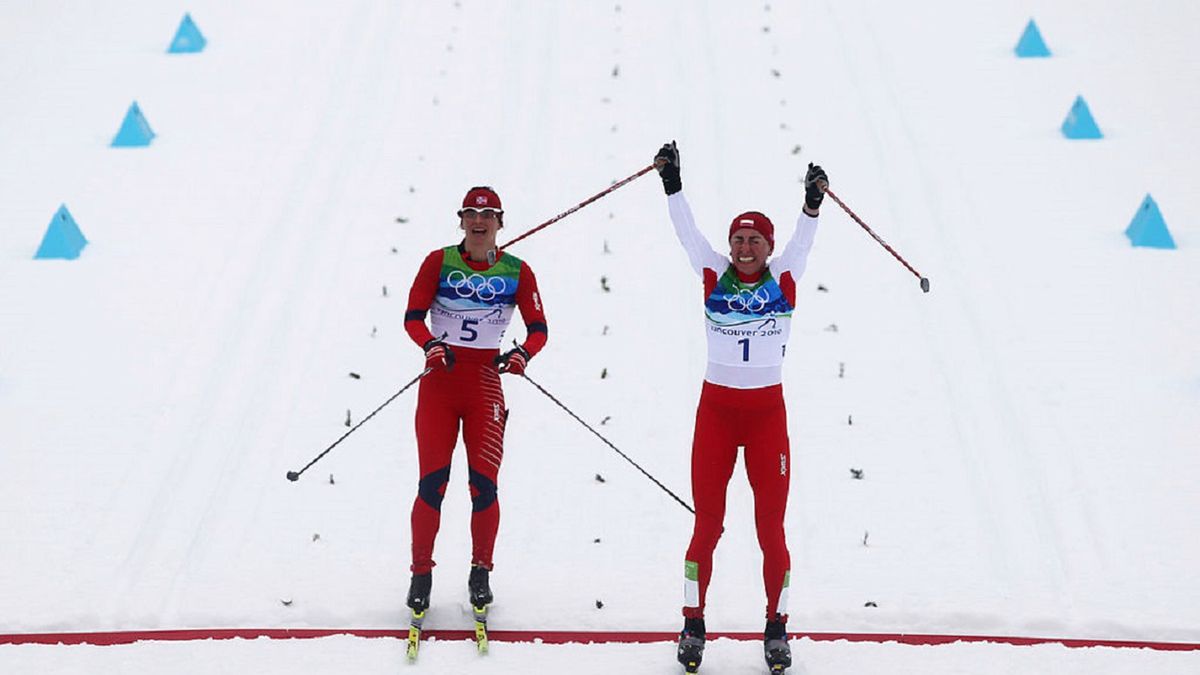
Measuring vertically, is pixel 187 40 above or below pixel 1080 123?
above

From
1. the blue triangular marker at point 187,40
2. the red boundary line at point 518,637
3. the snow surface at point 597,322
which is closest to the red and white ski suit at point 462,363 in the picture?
the red boundary line at point 518,637

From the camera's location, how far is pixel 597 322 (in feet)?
33.9

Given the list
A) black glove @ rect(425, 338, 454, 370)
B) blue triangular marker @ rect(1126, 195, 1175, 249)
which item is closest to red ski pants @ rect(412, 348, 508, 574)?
black glove @ rect(425, 338, 454, 370)

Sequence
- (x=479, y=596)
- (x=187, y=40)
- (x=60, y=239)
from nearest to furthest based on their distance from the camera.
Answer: (x=479, y=596) → (x=60, y=239) → (x=187, y=40)

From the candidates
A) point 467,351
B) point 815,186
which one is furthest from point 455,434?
point 815,186

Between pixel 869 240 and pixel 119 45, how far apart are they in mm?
8066

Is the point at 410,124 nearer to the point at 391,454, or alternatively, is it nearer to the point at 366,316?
the point at 366,316

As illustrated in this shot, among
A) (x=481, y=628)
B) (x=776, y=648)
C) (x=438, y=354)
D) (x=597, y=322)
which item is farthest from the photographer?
(x=597, y=322)

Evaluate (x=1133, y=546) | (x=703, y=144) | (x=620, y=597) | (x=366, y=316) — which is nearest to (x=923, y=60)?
(x=703, y=144)

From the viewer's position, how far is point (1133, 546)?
7777 mm

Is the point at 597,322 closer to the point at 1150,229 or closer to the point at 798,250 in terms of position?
the point at 798,250

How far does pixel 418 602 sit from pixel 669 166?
2.27m

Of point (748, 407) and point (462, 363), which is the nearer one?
point (748, 407)

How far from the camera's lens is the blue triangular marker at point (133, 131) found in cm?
1284
